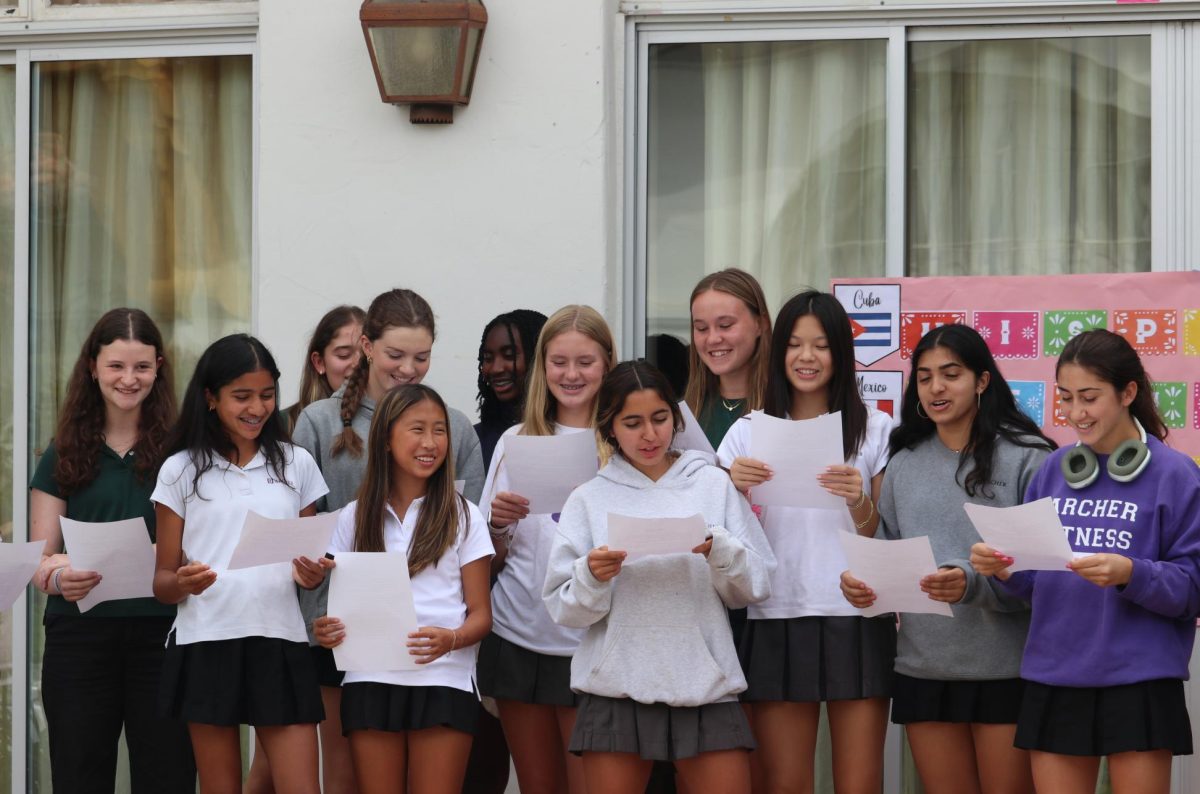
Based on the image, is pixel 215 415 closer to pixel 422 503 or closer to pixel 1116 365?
pixel 422 503

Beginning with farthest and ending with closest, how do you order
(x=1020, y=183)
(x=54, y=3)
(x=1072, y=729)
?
(x=54, y=3) < (x=1020, y=183) < (x=1072, y=729)

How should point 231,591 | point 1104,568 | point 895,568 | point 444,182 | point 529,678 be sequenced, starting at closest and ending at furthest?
point 1104,568, point 895,568, point 231,591, point 529,678, point 444,182

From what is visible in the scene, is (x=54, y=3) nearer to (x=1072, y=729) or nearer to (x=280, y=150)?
(x=280, y=150)

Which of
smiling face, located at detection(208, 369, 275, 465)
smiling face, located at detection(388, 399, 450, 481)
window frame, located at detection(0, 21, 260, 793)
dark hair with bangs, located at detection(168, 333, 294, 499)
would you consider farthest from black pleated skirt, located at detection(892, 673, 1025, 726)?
window frame, located at detection(0, 21, 260, 793)

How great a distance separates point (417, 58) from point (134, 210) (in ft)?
4.60

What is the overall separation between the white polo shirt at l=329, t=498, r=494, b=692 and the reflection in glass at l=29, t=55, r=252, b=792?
6.48 feet

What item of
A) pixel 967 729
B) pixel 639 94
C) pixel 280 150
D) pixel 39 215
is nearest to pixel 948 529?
pixel 967 729

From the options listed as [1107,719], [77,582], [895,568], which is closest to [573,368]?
[895,568]

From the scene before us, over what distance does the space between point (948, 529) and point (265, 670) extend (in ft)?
5.87

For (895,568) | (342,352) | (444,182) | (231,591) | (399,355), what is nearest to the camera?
(895,568)

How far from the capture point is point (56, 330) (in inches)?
229

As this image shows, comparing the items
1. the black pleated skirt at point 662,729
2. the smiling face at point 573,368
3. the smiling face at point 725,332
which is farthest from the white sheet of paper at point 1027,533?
the smiling face at point 573,368

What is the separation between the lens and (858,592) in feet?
12.4

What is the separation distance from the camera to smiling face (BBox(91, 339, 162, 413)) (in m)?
4.22
